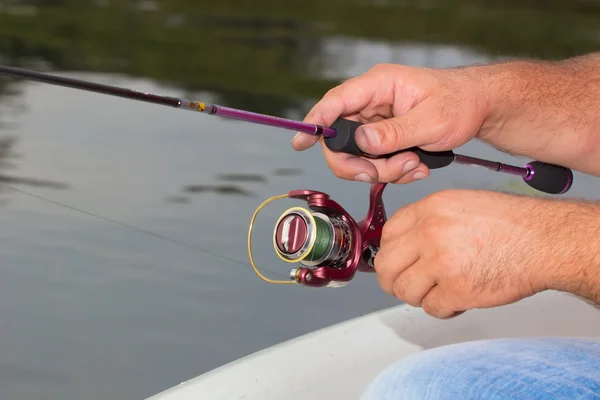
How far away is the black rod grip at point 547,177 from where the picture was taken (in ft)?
5.60

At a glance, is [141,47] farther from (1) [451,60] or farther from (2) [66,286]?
(2) [66,286]

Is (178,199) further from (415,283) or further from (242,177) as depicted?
(415,283)

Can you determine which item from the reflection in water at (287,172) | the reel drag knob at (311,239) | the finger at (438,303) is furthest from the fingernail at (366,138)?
the reflection in water at (287,172)

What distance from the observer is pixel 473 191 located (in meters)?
1.25

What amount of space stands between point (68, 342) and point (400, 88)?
1.33 metres

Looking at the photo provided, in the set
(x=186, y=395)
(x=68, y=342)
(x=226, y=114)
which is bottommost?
(x=68, y=342)

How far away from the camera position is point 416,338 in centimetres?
177

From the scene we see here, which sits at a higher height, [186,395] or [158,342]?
[186,395]

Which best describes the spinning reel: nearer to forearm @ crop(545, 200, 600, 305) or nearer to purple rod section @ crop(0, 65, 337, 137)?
purple rod section @ crop(0, 65, 337, 137)

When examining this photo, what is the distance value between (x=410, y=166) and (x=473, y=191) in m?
0.28

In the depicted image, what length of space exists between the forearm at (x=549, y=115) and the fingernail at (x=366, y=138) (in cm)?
29

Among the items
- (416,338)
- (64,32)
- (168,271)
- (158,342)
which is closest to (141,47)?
(64,32)

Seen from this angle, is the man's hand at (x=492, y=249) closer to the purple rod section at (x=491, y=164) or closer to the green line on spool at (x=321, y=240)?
the green line on spool at (x=321, y=240)

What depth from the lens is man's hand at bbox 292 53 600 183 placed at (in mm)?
1435
